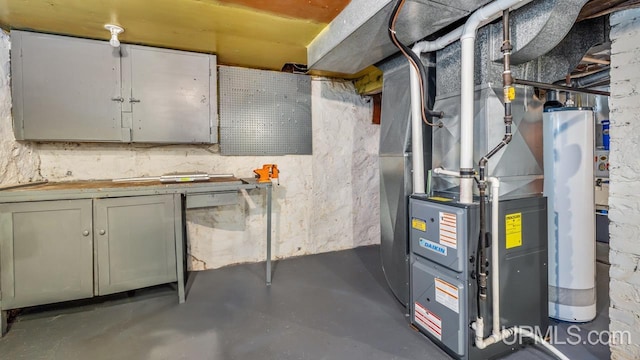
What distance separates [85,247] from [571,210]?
3278mm

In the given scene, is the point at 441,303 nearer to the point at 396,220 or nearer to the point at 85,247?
the point at 396,220

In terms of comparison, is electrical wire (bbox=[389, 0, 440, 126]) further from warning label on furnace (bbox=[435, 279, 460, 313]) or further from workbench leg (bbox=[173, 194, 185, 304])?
workbench leg (bbox=[173, 194, 185, 304])

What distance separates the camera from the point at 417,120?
74.3 inches

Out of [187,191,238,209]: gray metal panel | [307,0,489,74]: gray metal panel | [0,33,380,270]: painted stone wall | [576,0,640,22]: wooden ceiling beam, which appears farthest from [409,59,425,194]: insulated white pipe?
[0,33,380,270]: painted stone wall

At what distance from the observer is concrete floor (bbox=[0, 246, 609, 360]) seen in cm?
167

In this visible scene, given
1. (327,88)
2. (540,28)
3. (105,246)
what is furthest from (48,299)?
(540,28)

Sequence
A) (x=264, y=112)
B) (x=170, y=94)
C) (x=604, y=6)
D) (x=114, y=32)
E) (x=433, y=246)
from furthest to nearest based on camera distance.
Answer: (x=264, y=112)
(x=170, y=94)
(x=114, y=32)
(x=433, y=246)
(x=604, y=6)

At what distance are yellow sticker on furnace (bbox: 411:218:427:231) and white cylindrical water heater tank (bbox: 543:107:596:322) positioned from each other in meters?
0.92

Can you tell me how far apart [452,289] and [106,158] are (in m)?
2.90

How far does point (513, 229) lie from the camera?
1.61m

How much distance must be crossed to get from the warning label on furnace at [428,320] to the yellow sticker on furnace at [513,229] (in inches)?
23.5

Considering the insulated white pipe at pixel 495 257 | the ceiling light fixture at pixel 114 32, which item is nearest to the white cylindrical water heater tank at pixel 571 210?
the insulated white pipe at pixel 495 257

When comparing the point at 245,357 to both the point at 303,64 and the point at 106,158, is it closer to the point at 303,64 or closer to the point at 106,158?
the point at 106,158

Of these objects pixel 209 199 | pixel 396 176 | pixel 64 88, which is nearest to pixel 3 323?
pixel 209 199
